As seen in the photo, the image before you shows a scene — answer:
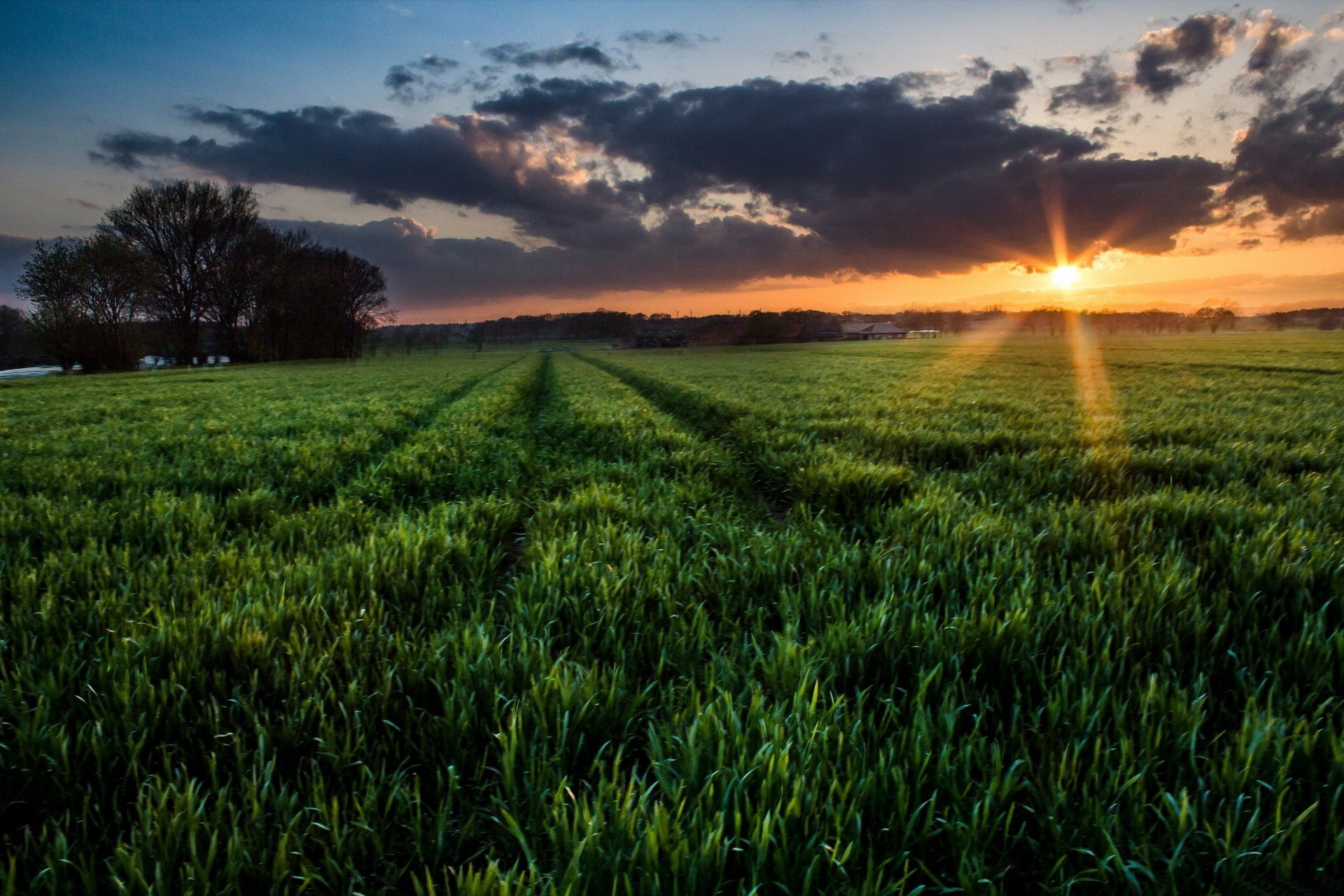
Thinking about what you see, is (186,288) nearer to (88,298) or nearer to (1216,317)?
(88,298)

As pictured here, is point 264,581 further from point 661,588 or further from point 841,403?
point 841,403

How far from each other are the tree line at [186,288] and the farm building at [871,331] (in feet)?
380

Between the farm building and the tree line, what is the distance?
380 ft

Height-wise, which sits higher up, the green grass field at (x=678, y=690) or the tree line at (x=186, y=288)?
the tree line at (x=186, y=288)

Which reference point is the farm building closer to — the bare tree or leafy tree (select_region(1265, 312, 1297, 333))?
leafy tree (select_region(1265, 312, 1297, 333))

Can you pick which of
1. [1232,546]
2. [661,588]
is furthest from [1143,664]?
[661,588]

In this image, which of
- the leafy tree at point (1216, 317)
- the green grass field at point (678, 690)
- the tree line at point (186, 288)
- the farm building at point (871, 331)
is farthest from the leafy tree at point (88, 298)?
the leafy tree at point (1216, 317)

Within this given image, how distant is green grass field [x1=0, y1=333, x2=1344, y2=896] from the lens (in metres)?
1.39

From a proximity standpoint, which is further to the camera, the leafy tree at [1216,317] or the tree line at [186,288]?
the leafy tree at [1216,317]

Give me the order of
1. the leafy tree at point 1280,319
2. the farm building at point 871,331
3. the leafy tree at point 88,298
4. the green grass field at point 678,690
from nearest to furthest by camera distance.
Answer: the green grass field at point 678,690
the leafy tree at point 88,298
the leafy tree at point 1280,319
the farm building at point 871,331

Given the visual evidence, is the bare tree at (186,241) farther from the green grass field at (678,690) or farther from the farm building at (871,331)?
the farm building at (871,331)

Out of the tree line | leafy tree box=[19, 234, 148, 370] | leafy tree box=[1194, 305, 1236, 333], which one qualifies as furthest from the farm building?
leafy tree box=[19, 234, 148, 370]

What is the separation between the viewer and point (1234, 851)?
1.32 meters

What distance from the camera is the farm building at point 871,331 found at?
153 m
